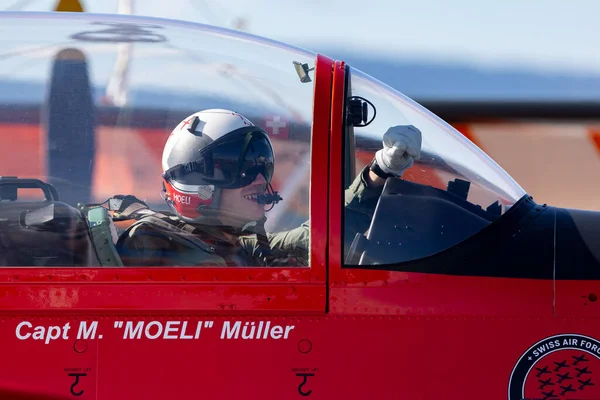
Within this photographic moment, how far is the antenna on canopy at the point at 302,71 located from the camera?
2.79m

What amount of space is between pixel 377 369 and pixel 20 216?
1348 mm

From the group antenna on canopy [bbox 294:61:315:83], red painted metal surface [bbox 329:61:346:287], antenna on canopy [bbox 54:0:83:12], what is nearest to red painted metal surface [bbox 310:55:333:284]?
red painted metal surface [bbox 329:61:346:287]

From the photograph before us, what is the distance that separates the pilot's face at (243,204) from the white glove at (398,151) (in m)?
0.47

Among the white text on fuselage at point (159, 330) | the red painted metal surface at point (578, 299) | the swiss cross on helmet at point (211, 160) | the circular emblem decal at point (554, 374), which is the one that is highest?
the swiss cross on helmet at point (211, 160)

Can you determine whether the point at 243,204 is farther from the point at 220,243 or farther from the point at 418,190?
the point at 418,190

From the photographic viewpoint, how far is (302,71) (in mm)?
2822

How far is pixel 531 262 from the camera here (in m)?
2.57

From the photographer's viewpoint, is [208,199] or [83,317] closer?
[83,317]

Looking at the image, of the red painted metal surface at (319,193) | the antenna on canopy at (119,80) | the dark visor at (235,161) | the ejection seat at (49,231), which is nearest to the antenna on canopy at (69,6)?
the antenna on canopy at (119,80)

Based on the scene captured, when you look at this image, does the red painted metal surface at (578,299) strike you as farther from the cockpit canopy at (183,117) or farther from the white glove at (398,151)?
the white glove at (398,151)

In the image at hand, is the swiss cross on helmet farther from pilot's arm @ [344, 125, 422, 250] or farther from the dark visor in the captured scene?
pilot's arm @ [344, 125, 422, 250]

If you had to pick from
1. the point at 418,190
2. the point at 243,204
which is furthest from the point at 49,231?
the point at 418,190

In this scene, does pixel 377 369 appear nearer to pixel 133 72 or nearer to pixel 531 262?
pixel 531 262

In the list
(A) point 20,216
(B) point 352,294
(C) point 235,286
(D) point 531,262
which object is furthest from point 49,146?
(D) point 531,262
